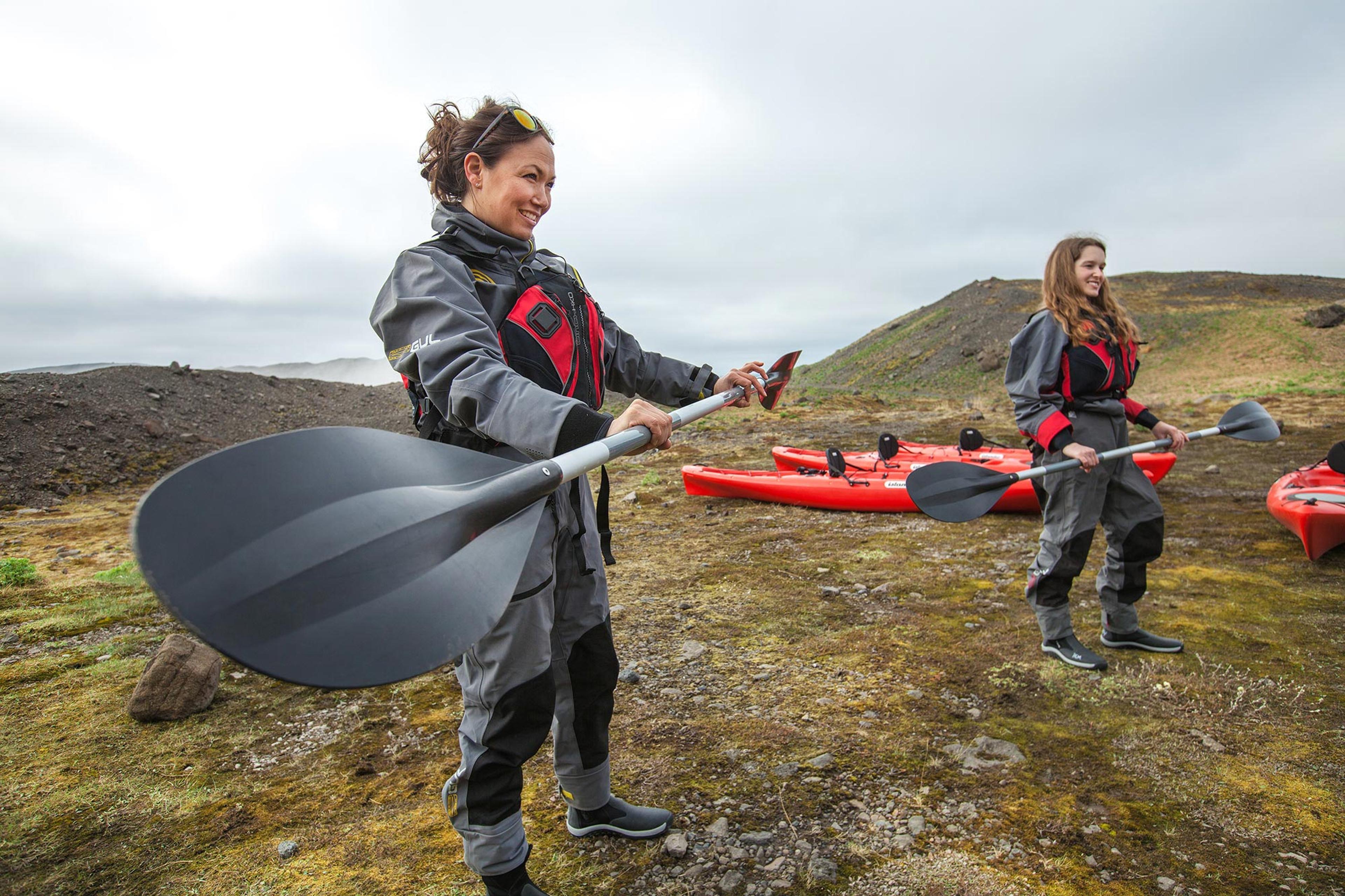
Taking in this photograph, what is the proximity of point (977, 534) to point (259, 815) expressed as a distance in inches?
243

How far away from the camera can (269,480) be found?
1.41 metres

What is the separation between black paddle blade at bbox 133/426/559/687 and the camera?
47.7 inches

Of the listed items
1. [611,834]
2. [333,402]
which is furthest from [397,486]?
[333,402]

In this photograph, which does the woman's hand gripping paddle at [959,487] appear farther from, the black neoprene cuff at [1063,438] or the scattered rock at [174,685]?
the scattered rock at [174,685]

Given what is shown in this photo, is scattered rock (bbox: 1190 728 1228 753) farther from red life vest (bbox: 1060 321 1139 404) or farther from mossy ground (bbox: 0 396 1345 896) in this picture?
red life vest (bbox: 1060 321 1139 404)

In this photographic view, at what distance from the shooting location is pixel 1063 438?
12.1 feet

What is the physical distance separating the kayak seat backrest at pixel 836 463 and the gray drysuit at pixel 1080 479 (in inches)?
156

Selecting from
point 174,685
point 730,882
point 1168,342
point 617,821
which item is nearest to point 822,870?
point 730,882

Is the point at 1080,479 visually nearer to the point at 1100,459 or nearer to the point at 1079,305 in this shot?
the point at 1100,459

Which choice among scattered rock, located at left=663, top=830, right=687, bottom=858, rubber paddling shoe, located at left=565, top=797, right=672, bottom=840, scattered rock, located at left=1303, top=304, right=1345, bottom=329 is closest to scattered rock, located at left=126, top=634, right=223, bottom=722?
rubber paddling shoe, located at left=565, top=797, right=672, bottom=840

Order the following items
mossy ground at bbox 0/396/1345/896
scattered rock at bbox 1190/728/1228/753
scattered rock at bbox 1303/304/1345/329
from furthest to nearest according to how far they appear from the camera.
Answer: scattered rock at bbox 1303/304/1345/329
scattered rock at bbox 1190/728/1228/753
mossy ground at bbox 0/396/1345/896

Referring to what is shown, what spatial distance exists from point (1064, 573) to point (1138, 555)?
440mm

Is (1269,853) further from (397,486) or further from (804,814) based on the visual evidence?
(397,486)

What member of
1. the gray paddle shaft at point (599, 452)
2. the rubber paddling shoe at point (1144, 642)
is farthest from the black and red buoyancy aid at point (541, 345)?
the rubber paddling shoe at point (1144, 642)
